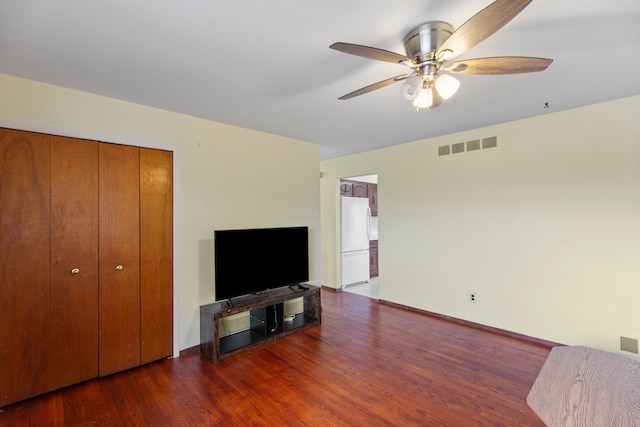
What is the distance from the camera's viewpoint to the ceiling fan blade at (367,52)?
1.36 meters

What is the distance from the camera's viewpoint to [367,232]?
19.2 feet

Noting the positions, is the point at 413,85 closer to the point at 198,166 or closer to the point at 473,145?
the point at 198,166

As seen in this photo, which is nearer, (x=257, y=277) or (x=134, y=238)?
(x=134, y=238)

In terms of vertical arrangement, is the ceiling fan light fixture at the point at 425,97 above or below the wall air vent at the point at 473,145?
below

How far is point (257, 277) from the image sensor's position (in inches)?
129

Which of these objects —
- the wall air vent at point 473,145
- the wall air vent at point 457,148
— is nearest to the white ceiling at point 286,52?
the wall air vent at point 473,145

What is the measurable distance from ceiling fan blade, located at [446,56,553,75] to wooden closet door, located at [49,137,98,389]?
2.92 metres

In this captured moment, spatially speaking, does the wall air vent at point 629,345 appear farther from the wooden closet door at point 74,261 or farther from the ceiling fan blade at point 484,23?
the wooden closet door at point 74,261

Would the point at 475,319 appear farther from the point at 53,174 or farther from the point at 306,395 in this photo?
the point at 53,174

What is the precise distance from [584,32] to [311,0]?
5.23ft

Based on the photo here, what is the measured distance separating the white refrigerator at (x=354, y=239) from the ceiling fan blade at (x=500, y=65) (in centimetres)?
385

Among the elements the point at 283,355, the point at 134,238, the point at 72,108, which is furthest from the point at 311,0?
the point at 283,355

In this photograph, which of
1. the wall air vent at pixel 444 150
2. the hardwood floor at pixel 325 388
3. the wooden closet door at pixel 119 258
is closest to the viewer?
the hardwood floor at pixel 325 388

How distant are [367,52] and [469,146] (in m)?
2.84
